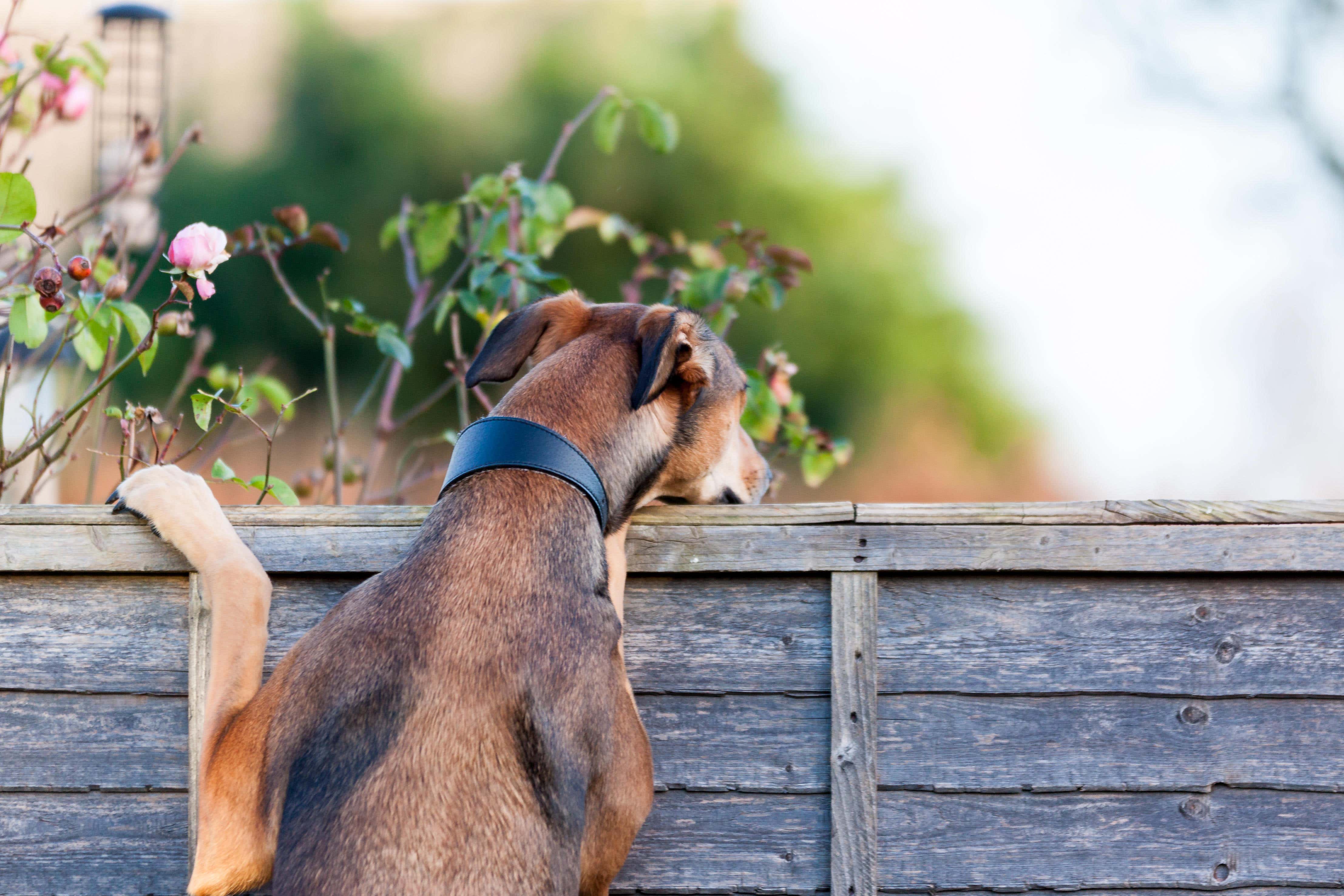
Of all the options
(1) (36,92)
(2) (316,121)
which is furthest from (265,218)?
(1) (36,92)

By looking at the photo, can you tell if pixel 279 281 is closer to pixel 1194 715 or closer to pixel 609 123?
pixel 609 123

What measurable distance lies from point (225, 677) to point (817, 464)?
2070mm

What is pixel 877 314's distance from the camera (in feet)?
36.7

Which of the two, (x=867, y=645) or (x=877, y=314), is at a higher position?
(x=877, y=314)

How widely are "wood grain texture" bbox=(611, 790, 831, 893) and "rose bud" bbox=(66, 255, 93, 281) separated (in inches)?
63.0

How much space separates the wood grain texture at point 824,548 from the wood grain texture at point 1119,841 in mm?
500

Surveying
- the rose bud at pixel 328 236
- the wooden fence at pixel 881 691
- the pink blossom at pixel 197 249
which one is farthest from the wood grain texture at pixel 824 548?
the rose bud at pixel 328 236

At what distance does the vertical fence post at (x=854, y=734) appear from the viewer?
89.7 inches

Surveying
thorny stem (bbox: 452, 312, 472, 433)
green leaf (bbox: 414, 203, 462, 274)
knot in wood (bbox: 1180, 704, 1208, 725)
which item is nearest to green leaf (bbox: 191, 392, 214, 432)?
thorny stem (bbox: 452, 312, 472, 433)

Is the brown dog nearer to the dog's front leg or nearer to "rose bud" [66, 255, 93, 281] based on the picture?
the dog's front leg

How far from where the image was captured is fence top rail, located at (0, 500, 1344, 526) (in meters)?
2.31

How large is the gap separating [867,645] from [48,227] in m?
2.04

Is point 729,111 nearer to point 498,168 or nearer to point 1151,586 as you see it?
point 498,168

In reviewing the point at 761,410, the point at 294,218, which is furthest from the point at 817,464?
the point at 294,218
